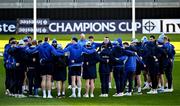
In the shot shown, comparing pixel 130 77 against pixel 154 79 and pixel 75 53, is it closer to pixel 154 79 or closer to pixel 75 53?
pixel 154 79

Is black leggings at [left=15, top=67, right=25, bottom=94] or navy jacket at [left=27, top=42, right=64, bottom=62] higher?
navy jacket at [left=27, top=42, right=64, bottom=62]

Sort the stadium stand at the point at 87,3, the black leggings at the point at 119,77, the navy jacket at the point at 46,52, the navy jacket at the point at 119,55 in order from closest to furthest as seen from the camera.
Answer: the navy jacket at the point at 46,52 → the navy jacket at the point at 119,55 → the black leggings at the point at 119,77 → the stadium stand at the point at 87,3

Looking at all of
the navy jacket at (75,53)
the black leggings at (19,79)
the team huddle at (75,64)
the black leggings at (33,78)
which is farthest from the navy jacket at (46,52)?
the black leggings at (19,79)

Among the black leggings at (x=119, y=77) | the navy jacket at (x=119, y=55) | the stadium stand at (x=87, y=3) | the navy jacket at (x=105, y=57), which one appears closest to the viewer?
the navy jacket at (x=105, y=57)

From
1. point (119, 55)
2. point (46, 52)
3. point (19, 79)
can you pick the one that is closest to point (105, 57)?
point (119, 55)

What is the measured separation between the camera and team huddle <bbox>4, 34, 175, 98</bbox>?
75.4 ft

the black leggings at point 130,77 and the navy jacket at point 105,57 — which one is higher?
the navy jacket at point 105,57

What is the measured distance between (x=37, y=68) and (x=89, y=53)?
184 centimetres

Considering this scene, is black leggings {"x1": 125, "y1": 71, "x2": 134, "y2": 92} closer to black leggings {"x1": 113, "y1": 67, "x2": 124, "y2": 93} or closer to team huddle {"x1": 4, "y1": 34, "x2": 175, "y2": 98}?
team huddle {"x1": 4, "y1": 34, "x2": 175, "y2": 98}

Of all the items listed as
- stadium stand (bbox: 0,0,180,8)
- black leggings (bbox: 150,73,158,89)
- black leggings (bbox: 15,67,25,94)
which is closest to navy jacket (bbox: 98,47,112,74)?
black leggings (bbox: 150,73,158,89)

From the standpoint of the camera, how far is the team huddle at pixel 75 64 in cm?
2298

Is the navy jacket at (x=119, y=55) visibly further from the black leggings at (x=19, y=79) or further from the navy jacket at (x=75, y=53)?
the black leggings at (x=19, y=79)

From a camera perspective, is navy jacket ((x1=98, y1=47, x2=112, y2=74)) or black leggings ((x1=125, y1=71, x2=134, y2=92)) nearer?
navy jacket ((x1=98, y1=47, x2=112, y2=74))

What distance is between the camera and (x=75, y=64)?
2322cm
